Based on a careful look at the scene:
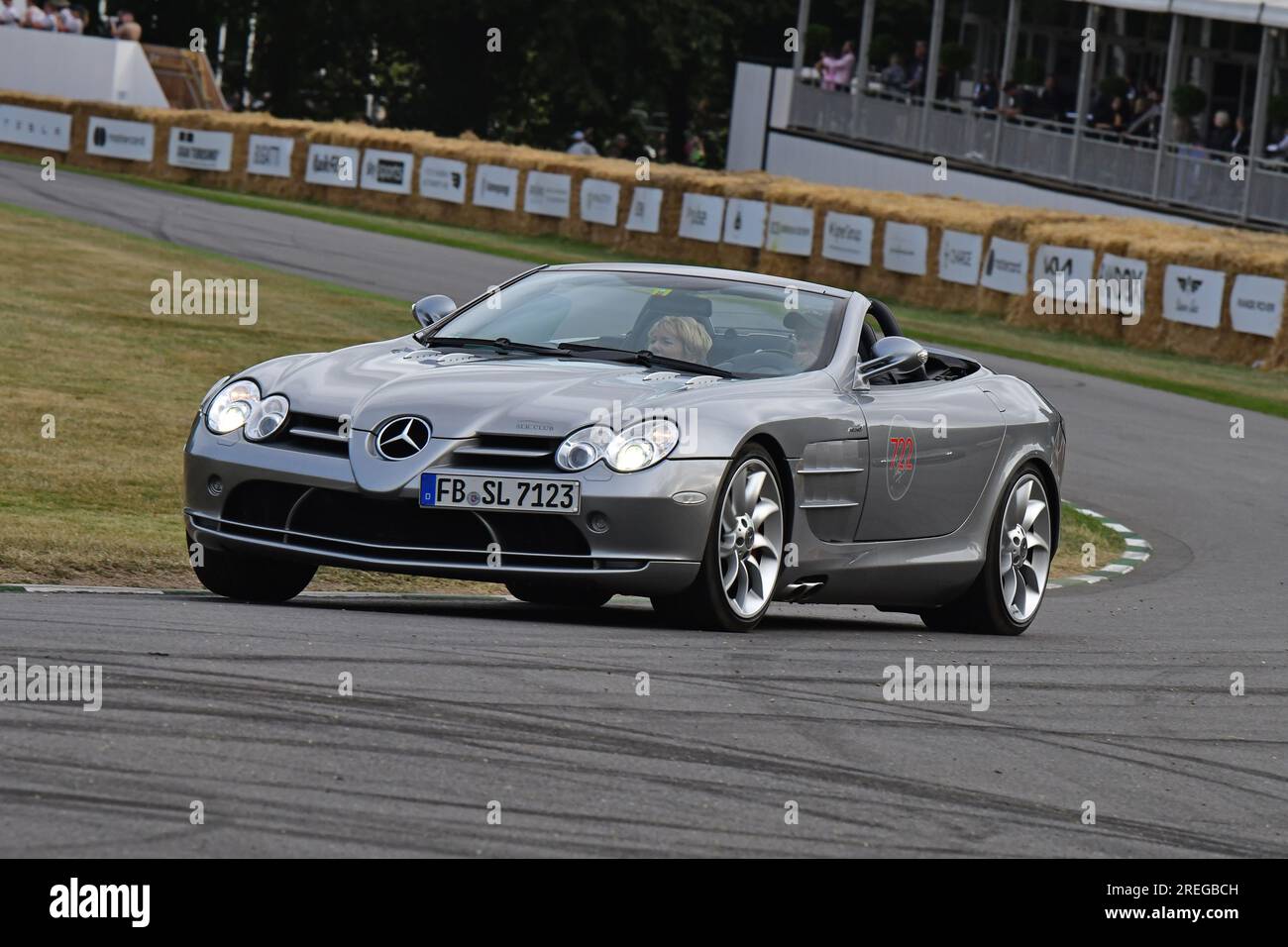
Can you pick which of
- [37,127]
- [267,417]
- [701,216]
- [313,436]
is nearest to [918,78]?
[701,216]

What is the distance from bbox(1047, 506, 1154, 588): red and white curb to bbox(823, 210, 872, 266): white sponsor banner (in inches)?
690

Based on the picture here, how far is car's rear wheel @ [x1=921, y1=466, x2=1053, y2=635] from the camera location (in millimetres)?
Answer: 10281

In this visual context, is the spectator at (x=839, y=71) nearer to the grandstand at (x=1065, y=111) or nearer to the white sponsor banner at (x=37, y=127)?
the grandstand at (x=1065, y=111)

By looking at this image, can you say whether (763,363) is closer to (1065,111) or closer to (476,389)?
(476,389)

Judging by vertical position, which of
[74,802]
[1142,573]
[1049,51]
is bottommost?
[1142,573]

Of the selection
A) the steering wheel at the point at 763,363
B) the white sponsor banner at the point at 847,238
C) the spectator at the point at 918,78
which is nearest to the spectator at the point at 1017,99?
the spectator at the point at 918,78

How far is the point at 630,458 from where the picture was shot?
323 inches

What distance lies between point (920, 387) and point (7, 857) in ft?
19.9

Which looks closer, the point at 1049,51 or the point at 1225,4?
the point at 1225,4

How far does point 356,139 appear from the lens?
42375 mm

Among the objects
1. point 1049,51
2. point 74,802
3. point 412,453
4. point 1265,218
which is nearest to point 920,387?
point 412,453

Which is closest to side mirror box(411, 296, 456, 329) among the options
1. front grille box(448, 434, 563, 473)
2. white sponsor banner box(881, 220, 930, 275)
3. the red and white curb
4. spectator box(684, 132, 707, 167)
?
front grille box(448, 434, 563, 473)

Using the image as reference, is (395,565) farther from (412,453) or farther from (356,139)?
(356,139)
